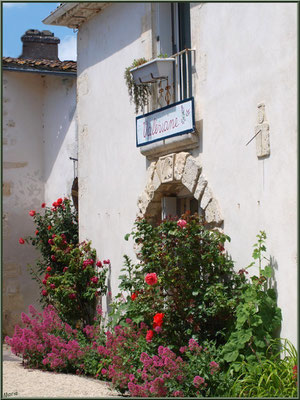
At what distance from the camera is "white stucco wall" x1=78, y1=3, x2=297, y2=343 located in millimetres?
6633

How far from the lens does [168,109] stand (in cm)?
835

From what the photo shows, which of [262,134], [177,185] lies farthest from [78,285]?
[262,134]

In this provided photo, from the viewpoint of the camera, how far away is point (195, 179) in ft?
26.0

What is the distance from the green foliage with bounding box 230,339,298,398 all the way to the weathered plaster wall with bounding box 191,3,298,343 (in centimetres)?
18

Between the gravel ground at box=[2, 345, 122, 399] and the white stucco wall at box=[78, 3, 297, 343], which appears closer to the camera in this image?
the white stucco wall at box=[78, 3, 297, 343]

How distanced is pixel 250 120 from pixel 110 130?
10.1 ft

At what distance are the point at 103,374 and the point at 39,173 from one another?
593cm

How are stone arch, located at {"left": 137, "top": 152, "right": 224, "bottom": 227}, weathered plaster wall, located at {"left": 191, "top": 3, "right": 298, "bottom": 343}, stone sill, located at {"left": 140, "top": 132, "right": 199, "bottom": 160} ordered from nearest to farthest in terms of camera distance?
weathered plaster wall, located at {"left": 191, "top": 3, "right": 298, "bottom": 343} → stone arch, located at {"left": 137, "top": 152, "right": 224, "bottom": 227} → stone sill, located at {"left": 140, "top": 132, "right": 199, "bottom": 160}

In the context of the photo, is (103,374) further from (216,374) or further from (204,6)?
(204,6)

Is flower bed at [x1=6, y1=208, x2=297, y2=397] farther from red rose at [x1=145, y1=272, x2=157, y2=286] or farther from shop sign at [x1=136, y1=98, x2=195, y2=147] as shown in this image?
shop sign at [x1=136, y1=98, x2=195, y2=147]

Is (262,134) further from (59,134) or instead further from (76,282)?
(59,134)

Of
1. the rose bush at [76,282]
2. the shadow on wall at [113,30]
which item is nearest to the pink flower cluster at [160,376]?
the rose bush at [76,282]

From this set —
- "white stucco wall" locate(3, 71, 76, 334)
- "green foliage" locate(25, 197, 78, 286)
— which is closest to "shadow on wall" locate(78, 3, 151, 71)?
"white stucco wall" locate(3, 71, 76, 334)

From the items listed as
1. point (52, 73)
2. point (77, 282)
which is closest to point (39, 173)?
point (52, 73)
